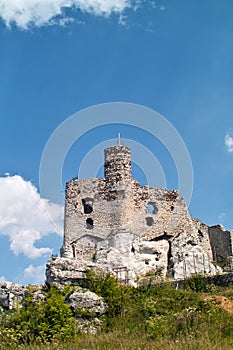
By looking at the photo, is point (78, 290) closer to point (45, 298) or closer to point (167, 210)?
point (45, 298)

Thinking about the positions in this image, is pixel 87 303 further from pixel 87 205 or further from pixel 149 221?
pixel 87 205

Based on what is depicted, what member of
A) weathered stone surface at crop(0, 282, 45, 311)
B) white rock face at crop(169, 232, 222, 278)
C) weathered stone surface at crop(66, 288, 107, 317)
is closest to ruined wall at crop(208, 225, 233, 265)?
white rock face at crop(169, 232, 222, 278)

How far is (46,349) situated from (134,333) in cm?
403

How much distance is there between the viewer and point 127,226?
1120 inches

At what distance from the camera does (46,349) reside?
10078mm

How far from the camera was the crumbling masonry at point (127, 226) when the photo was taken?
2772 cm

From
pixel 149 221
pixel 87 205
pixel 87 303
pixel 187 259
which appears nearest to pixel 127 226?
pixel 149 221

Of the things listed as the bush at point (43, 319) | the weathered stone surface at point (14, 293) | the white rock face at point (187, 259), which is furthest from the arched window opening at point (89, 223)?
the bush at point (43, 319)

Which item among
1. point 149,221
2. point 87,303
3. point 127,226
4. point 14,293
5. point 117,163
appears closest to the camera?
point 87,303

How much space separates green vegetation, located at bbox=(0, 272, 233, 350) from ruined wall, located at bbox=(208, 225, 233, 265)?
1157 centimetres

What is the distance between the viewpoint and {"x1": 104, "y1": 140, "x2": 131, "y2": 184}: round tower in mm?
29797

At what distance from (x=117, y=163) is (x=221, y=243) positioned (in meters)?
10.3

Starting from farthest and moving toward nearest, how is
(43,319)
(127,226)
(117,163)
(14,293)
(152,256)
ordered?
(117,163), (127,226), (152,256), (14,293), (43,319)

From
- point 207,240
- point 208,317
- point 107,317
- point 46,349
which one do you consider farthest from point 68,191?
point 46,349
